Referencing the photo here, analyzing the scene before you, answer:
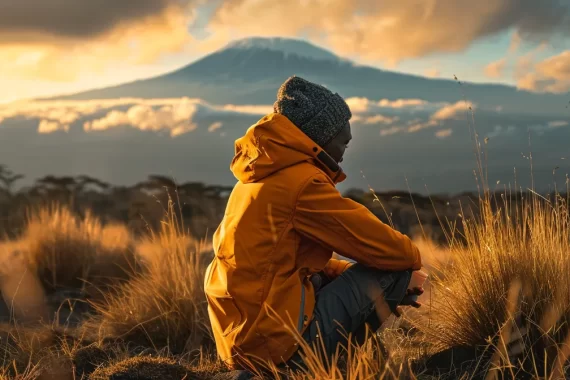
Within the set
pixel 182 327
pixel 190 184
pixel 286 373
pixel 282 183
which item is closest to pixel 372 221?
pixel 282 183

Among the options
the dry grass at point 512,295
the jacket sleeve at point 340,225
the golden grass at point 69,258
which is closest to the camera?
the jacket sleeve at point 340,225

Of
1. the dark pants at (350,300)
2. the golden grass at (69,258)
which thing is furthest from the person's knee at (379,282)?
the golden grass at (69,258)

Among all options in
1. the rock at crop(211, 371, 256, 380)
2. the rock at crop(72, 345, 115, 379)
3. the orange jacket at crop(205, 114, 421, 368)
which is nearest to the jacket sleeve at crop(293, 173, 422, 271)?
the orange jacket at crop(205, 114, 421, 368)

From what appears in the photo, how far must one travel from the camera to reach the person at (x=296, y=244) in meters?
3.04

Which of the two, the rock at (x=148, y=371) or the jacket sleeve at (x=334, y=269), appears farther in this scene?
the jacket sleeve at (x=334, y=269)

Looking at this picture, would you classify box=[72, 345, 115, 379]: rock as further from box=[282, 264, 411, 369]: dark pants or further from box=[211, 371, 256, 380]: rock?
box=[282, 264, 411, 369]: dark pants

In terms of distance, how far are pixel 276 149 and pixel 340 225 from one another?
0.42 meters

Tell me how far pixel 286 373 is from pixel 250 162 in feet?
3.08

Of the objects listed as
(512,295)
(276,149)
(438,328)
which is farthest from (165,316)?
(512,295)

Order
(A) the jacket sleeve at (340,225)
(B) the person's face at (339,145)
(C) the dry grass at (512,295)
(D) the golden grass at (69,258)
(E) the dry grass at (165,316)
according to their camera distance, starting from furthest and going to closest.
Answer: (D) the golden grass at (69,258)
(E) the dry grass at (165,316)
(C) the dry grass at (512,295)
(B) the person's face at (339,145)
(A) the jacket sleeve at (340,225)

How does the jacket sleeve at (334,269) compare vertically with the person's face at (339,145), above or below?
below

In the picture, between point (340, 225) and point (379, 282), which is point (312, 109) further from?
point (379, 282)

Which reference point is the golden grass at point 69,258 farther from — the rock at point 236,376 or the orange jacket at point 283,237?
the orange jacket at point 283,237

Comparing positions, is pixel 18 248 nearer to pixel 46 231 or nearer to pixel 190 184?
pixel 46 231
